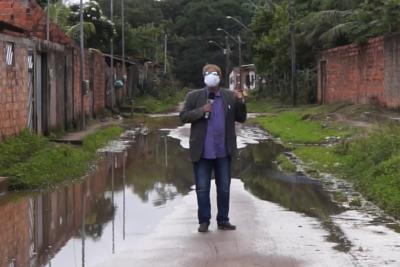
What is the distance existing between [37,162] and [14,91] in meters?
2.92

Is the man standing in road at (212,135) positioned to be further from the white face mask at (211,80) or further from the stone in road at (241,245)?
the stone in road at (241,245)

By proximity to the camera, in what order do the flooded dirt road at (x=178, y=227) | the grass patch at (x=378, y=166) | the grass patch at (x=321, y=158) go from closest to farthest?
the flooded dirt road at (x=178, y=227), the grass patch at (x=378, y=166), the grass patch at (x=321, y=158)

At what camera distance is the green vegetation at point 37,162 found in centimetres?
1229

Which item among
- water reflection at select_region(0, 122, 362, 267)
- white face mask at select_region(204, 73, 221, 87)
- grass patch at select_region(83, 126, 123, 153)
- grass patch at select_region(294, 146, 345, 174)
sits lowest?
water reflection at select_region(0, 122, 362, 267)

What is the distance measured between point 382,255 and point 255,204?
11.8 feet

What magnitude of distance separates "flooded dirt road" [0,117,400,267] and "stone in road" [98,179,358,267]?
10mm

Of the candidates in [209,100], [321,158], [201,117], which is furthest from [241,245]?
[321,158]

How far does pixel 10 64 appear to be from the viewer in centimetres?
Answer: 1548

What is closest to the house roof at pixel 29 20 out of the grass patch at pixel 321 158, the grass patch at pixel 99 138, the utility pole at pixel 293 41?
the grass patch at pixel 99 138

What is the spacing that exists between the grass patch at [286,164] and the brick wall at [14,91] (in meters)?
5.79

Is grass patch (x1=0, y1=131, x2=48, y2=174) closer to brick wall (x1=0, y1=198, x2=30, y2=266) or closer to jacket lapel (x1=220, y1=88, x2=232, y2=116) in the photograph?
brick wall (x1=0, y1=198, x2=30, y2=266)

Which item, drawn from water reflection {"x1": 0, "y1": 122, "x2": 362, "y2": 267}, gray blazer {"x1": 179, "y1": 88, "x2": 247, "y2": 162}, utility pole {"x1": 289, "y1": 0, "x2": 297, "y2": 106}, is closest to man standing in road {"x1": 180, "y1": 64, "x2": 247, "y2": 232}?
gray blazer {"x1": 179, "y1": 88, "x2": 247, "y2": 162}

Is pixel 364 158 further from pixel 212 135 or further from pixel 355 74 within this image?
pixel 355 74

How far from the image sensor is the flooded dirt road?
7.13 m
